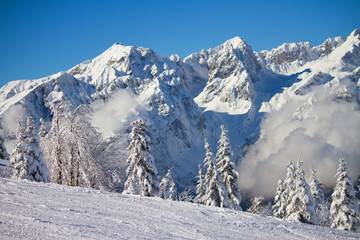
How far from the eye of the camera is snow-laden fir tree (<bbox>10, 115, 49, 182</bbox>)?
844 inches

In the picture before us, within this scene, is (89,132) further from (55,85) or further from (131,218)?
(55,85)

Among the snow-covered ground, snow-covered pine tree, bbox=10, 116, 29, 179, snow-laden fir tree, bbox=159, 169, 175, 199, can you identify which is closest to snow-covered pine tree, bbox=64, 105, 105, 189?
snow-covered pine tree, bbox=10, 116, 29, 179

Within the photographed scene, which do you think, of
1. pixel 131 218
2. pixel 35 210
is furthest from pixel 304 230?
pixel 35 210

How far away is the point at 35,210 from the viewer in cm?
836

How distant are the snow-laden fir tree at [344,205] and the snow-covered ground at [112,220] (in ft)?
61.9

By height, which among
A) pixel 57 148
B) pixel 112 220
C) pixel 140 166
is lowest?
pixel 112 220

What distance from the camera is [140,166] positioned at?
25031 mm

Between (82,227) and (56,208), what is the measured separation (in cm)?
188

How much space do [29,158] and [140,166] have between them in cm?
846

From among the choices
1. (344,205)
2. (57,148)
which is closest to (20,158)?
(57,148)

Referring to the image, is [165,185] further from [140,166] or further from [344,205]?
[344,205]

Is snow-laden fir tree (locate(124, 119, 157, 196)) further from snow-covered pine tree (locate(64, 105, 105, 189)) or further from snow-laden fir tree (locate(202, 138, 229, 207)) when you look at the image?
snow-laden fir tree (locate(202, 138, 229, 207))

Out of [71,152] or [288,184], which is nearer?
[71,152]

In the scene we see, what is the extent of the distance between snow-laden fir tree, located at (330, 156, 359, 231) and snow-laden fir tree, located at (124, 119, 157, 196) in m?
17.9
